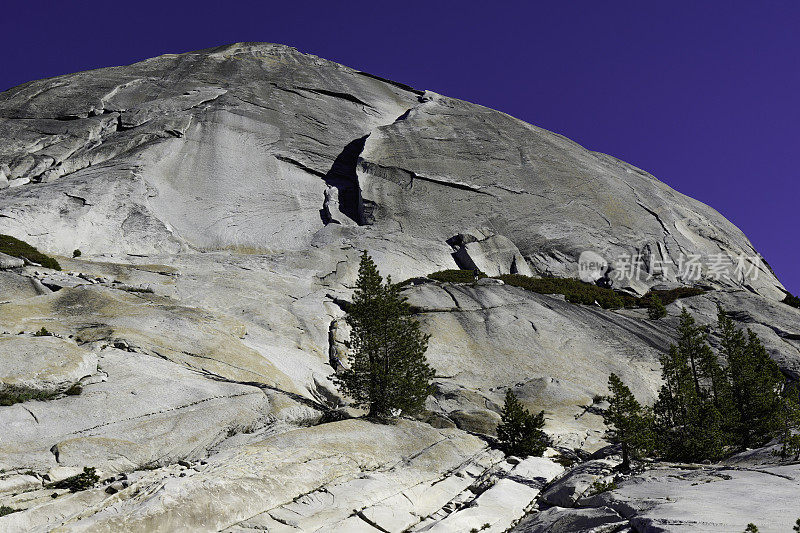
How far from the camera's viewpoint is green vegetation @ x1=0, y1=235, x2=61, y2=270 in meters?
31.1

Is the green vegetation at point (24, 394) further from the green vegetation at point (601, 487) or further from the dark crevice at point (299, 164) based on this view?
the dark crevice at point (299, 164)

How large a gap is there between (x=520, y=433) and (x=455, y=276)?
2079cm

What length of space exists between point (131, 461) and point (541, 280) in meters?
34.8

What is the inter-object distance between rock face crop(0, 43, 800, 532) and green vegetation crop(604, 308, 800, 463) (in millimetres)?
2950

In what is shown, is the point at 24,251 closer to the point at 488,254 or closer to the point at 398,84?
the point at 488,254

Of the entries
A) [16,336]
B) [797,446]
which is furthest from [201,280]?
[797,446]

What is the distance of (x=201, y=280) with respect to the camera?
109 ft

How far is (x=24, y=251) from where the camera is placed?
3272 centimetres

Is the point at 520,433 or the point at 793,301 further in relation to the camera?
the point at 793,301

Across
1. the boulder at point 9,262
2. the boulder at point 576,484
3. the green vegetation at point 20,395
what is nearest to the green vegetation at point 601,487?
the boulder at point 576,484

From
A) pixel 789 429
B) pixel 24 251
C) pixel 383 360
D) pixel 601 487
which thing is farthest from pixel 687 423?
pixel 24 251

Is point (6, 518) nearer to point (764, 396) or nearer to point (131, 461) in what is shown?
point (131, 461)

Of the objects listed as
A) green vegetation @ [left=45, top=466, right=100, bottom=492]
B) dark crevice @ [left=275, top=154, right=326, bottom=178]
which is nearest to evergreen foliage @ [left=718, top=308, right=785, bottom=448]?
green vegetation @ [left=45, top=466, right=100, bottom=492]

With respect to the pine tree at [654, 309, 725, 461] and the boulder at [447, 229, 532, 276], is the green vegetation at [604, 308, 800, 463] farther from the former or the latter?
the boulder at [447, 229, 532, 276]
